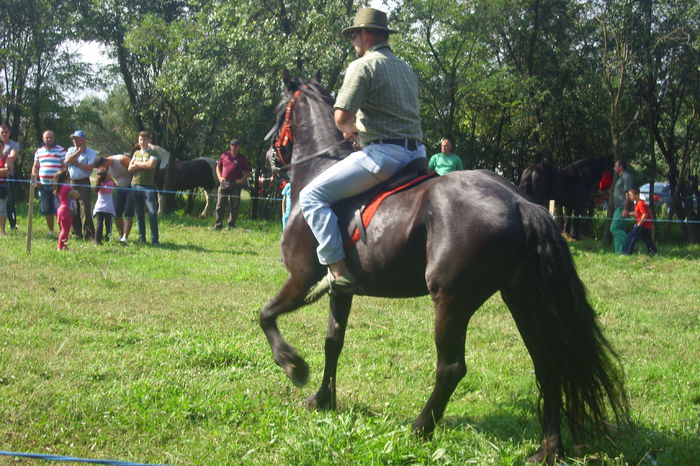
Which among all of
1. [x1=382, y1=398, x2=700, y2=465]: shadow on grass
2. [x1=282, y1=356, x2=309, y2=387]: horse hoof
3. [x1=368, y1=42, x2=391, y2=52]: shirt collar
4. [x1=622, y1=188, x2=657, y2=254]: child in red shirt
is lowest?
[x1=382, y1=398, x2=700, y2=465]: shadow on grass

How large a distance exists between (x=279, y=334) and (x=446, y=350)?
1.36 meters

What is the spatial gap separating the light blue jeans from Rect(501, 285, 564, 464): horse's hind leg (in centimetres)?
114

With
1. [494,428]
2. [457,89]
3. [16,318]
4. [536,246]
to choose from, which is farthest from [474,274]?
[457,89]

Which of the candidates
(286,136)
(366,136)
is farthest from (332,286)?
(286,136)

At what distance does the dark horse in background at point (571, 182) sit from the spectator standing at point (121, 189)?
9.70 m

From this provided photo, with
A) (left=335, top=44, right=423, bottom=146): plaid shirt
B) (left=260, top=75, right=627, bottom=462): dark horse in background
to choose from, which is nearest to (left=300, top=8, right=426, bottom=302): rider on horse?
(left=335, top=44, right=423, bottom=146): plaid shirt

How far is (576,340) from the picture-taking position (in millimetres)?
3812

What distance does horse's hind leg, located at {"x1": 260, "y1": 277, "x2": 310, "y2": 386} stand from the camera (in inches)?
185

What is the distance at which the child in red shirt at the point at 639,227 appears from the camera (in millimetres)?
14031

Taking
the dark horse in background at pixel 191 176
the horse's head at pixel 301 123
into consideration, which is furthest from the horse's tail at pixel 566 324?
the dark horse in background at pixel 191 176

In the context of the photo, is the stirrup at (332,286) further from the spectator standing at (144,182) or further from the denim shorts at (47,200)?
the denim shorts at (47,200)

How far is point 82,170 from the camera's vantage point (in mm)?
12930

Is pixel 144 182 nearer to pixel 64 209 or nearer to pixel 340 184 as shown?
pixel 64 209

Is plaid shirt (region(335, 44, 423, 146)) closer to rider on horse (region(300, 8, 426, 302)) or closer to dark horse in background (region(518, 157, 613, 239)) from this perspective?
rider on horse (region(300, 8, 426, 302))
